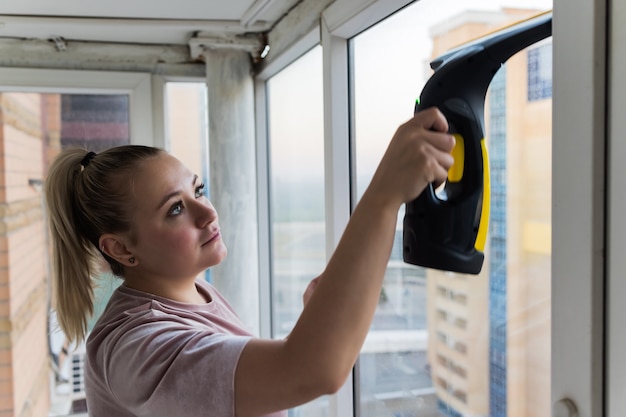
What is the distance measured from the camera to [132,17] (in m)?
1.68

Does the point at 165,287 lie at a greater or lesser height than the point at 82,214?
lesser

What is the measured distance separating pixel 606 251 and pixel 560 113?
0.16 meters

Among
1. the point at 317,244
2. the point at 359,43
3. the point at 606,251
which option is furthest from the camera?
the point at 317,244

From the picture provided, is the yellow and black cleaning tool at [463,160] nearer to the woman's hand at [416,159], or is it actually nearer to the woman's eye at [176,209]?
the woman's hand at [416,159]

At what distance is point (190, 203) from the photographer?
3.07 ft

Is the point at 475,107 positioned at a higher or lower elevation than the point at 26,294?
higher

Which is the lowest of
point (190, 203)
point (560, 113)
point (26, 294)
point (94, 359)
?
point (26, 294)

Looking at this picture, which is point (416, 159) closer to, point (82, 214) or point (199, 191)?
point (199, 191)

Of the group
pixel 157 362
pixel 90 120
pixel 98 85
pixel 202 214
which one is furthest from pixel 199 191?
pixel 90 120

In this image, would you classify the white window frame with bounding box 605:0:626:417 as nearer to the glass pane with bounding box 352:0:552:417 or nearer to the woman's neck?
the glass pane with bounding box 352:0:552:417

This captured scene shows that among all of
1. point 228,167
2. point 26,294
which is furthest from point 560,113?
point 26,294

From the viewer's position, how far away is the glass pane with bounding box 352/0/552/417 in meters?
0.80

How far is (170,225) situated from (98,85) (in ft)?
4.32

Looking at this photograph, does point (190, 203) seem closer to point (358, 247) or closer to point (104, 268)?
point (104, 268)
